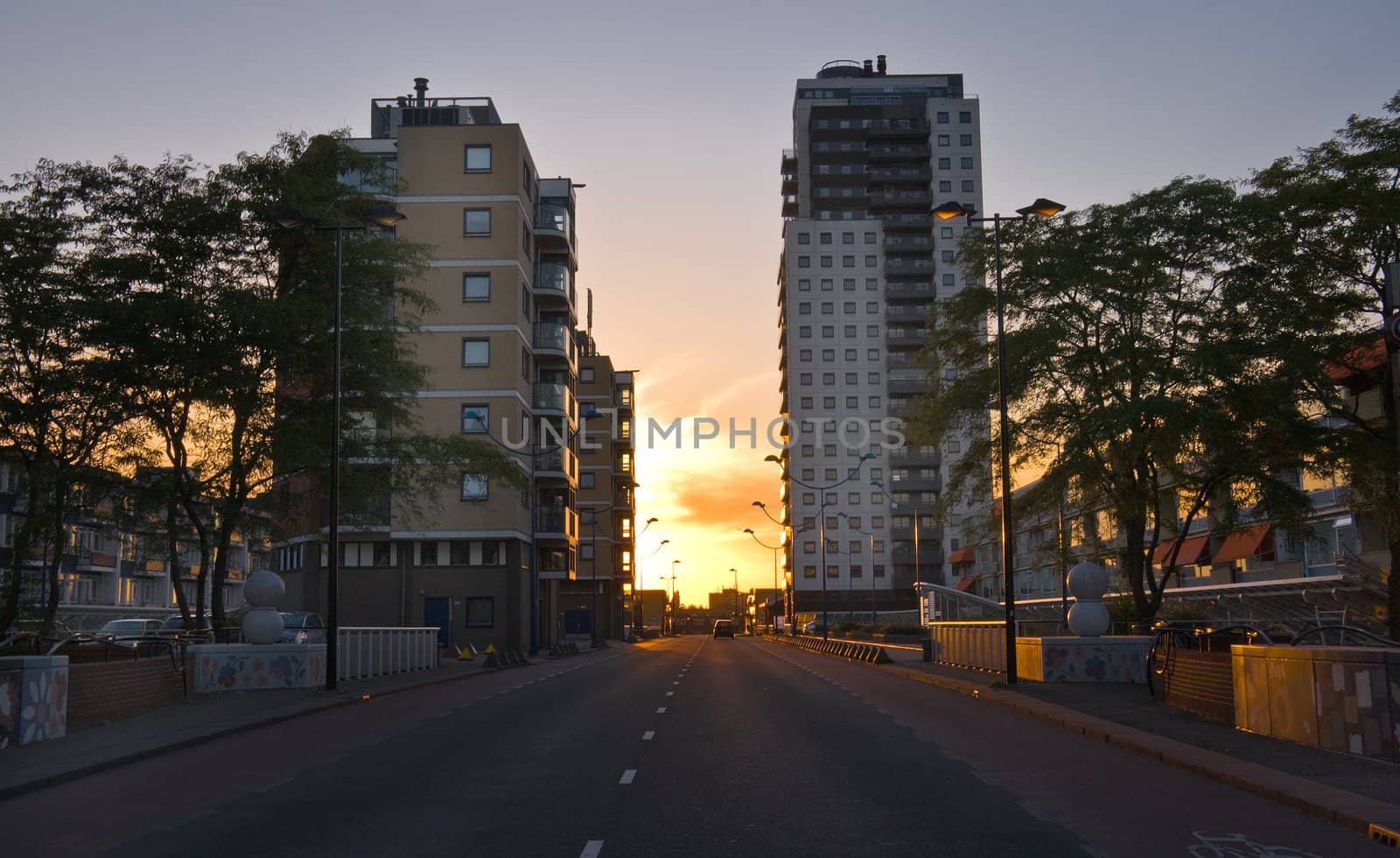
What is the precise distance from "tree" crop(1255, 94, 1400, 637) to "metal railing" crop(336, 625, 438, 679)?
25490 millimetres

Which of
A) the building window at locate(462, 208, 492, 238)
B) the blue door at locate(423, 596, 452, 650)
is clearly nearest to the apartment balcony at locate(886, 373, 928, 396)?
the building window at locate(462, 208, 492, 238)

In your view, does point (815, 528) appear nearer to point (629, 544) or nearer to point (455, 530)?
point (629, 544)

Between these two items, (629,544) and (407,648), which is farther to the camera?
(629,544)

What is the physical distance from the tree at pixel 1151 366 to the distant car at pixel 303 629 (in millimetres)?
19784

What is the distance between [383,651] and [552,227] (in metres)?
38.1

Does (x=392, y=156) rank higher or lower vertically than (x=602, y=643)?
higher

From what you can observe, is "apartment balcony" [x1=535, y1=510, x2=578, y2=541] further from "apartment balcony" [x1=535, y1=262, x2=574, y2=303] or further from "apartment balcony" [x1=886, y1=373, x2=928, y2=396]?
"apartment balcony" [x1=886, y1=373, x2=928, y2=396]

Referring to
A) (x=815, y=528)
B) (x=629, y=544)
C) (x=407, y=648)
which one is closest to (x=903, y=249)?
(x=815, y=528)

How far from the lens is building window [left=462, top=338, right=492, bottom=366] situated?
64.6 meters

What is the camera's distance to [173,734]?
1828cm

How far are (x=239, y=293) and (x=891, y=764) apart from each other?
78.1 ft

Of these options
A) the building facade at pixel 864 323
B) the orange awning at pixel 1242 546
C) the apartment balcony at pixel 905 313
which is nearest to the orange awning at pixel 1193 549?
the orange awning at pixel 1242 546

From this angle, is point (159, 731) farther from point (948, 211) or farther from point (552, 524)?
point (552, 524)

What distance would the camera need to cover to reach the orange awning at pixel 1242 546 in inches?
2261
